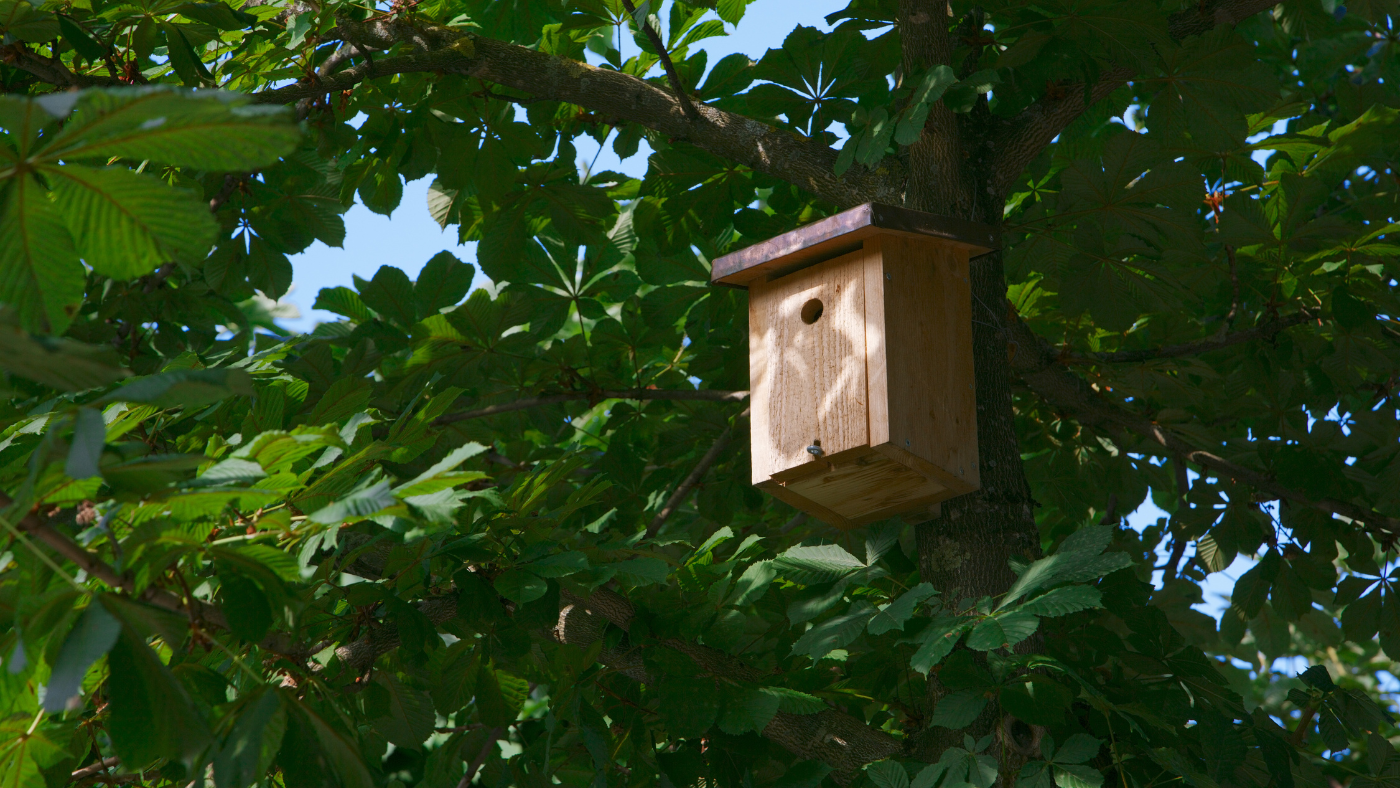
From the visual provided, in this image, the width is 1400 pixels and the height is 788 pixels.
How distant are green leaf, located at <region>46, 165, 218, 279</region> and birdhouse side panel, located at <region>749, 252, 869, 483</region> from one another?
137 cm

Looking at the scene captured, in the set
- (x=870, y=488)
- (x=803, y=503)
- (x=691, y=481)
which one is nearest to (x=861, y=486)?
(x=870, y=488)

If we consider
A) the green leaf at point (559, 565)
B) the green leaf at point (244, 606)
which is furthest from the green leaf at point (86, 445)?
the green leaf at point (559, 565)

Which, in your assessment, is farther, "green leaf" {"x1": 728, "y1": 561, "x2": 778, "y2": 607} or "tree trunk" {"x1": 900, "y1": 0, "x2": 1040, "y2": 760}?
"tree trunk" {"x1": 900, "y1": 0, "x2": 1040, "y2": 760}

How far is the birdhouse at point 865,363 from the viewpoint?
228cm

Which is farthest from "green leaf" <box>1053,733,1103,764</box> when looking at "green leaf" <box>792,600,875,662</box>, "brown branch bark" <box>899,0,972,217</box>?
"brown branch bark" <box>899,0,972,217</box>

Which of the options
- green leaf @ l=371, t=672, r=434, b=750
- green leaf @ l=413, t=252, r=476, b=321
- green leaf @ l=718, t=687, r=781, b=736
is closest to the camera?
green leaf @ l=718, t=687, r=781, b=736

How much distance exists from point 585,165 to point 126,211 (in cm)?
277

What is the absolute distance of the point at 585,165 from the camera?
390 centimetres

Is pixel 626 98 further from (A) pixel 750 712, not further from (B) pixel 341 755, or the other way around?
(B) pixel 341 755

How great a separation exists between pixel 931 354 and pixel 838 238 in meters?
0.31

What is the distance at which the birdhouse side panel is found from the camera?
230 centimetres

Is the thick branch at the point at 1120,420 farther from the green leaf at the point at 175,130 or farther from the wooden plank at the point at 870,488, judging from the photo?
the green leaf at the point at 175,130

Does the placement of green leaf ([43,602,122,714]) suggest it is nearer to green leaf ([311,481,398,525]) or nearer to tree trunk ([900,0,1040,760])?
green leaf ([311,481,398,525])

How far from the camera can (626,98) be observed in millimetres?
2654
